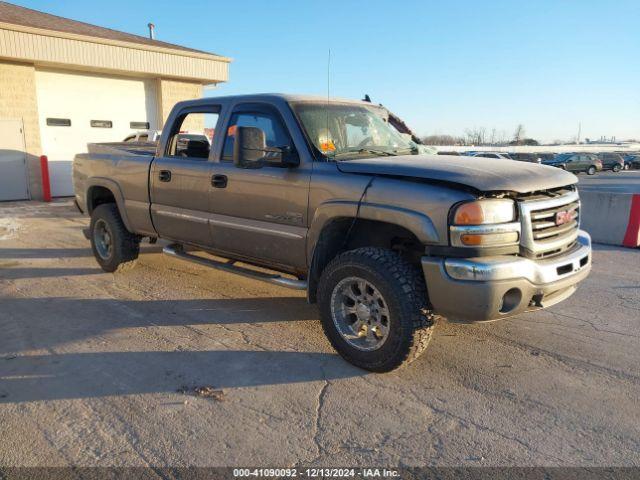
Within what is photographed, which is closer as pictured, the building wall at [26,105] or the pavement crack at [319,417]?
the pavement crack at [319,417]

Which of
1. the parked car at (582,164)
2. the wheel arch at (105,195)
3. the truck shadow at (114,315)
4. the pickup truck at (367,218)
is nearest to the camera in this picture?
the pickup truck at (367,218)

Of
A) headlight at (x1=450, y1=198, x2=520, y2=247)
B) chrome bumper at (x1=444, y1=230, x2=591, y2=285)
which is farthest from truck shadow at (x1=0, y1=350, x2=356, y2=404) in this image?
headlight at (x1=450, y1=198, x2=520, y2=247)

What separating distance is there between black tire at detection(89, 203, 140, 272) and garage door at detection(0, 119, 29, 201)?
989 centimetres

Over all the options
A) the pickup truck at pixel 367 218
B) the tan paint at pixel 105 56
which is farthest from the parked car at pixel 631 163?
the pickup truck at pixel 367 218

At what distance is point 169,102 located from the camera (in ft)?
58.5

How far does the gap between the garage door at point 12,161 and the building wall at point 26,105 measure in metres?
0.15

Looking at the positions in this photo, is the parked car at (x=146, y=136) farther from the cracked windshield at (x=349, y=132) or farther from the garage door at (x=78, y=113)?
the cracked windshield at (x=349, y=132)

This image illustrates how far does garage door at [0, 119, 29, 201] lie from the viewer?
14266 millimetres

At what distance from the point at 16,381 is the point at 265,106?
2918 millimetres

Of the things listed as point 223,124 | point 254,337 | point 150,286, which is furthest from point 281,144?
point 150,286

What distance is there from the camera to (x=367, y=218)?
3.69 metres

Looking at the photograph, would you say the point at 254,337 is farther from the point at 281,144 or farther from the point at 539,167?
the point at 539,167

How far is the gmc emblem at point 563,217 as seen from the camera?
3.62 m

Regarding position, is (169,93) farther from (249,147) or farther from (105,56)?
(249,147)
